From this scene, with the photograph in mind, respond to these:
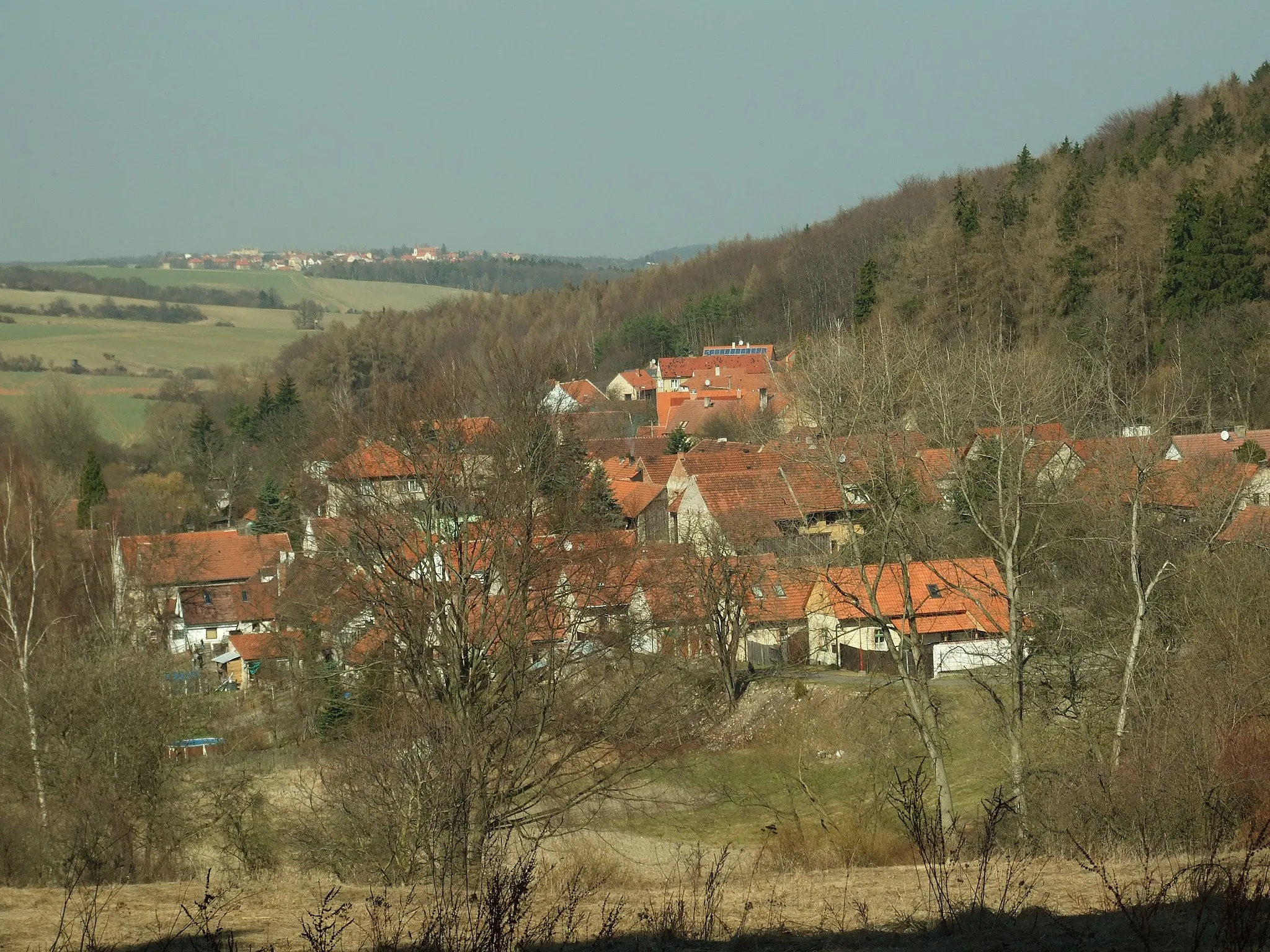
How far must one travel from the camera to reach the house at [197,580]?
31969 mm

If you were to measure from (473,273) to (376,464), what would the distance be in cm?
16379

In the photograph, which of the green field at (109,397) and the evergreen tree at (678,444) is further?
the green field at (109,397)

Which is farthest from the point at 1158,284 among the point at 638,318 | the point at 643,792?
the point at 638,318

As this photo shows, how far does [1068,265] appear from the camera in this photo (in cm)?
4581

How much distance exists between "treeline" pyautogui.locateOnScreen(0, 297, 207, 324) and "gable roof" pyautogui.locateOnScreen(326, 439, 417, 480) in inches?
3635

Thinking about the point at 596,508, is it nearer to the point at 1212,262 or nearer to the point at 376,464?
the point at 376,464

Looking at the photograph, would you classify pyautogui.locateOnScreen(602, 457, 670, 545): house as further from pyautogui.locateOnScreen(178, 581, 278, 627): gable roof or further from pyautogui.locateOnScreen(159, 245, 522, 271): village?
pyautogui.locateOnScreen(159, 245, 522, 271): village

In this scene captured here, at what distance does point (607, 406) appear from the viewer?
67.1 m

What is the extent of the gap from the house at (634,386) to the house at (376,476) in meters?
64.0

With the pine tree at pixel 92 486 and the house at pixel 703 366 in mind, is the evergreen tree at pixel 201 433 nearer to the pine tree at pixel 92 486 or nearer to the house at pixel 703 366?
the pine tree at pixel 92 486

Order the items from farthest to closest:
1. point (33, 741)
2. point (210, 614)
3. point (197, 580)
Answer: point (197, 580) → point (210, 614) → point (33, 741)

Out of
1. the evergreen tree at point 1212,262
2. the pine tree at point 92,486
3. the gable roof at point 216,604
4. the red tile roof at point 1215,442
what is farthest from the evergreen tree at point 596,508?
the pine tree at point 92,486

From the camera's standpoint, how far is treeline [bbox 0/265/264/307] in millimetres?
112062

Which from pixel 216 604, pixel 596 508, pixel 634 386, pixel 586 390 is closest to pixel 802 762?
pixel 596 508
